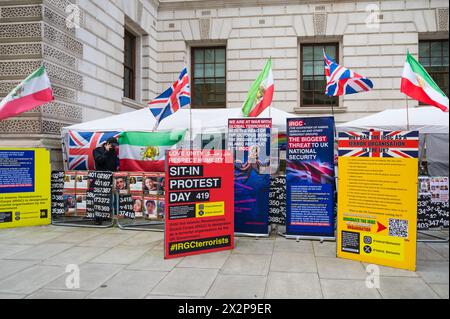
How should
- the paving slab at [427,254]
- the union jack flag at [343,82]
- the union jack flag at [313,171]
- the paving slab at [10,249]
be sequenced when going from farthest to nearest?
the union jack flag at [343,82]
the union jack flag at [313,171]
the paving slab at [10,249]
the paving slab at [427,254]

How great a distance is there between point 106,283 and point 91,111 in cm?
874

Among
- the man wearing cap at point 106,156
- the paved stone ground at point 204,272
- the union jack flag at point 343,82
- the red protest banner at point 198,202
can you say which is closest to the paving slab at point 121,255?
the paved stone ground at point 204,272

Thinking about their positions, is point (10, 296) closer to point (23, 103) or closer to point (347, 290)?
point (347, 290)

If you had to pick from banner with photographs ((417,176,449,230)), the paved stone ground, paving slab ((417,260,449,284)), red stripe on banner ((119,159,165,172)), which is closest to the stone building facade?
red stripe on banner ((119,159,165,172))

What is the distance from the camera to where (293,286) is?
487 cm

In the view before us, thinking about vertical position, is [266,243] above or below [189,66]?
below

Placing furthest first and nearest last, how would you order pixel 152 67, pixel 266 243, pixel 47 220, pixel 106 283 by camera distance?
pixel 152 67, pixel 47 220, pixel 266 243, pixel 106 283

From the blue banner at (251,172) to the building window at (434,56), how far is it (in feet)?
39.8

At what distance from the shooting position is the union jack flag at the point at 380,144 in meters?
5.74

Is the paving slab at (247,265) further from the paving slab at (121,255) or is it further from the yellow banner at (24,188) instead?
the yellow banner at (24,188)

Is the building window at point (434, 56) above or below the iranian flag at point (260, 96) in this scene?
above

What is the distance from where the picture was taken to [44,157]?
9.00 meters
